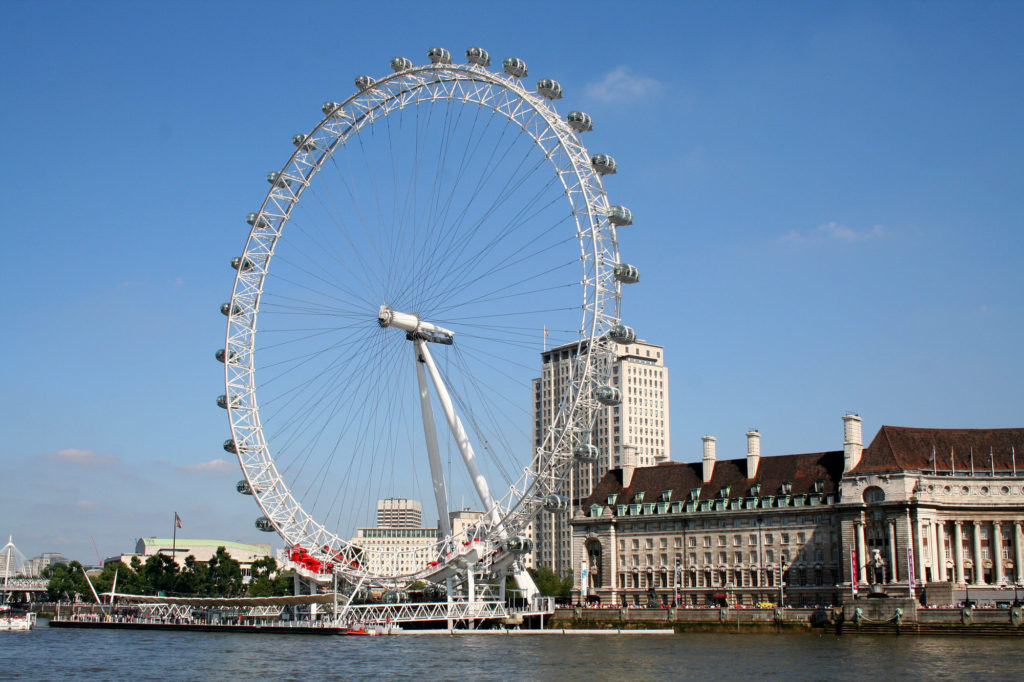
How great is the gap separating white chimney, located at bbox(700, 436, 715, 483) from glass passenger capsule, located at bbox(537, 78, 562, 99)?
1769 inches

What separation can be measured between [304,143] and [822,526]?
54937 millimetres

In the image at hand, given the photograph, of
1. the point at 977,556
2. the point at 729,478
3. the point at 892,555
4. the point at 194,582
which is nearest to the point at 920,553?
the point at 892,555

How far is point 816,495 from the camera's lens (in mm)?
97438

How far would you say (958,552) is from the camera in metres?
91.8

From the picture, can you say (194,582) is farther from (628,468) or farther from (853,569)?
(853,569)

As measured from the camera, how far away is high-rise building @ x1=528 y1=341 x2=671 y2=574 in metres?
181

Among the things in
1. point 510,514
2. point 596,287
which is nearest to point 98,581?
point 510,514

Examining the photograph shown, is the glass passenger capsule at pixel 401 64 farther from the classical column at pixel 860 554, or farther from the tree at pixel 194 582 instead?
the tree at pixel 194 582

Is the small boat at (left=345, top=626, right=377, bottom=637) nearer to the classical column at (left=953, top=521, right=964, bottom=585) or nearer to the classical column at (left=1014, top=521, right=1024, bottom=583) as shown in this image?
the classical column at (left=953, top=521, right=964, bottom=585)

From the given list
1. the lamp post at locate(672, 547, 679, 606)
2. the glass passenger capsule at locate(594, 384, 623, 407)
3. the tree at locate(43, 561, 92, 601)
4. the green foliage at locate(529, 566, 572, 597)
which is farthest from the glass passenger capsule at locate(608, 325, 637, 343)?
the tree at locate(43, 561, 92, 601)

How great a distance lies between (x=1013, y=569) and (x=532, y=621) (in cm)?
4056

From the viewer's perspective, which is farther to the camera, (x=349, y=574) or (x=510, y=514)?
(x=349, y=574)

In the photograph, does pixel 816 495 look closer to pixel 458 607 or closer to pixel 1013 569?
pixel 1013 569

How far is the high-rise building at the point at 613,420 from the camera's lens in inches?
7126
